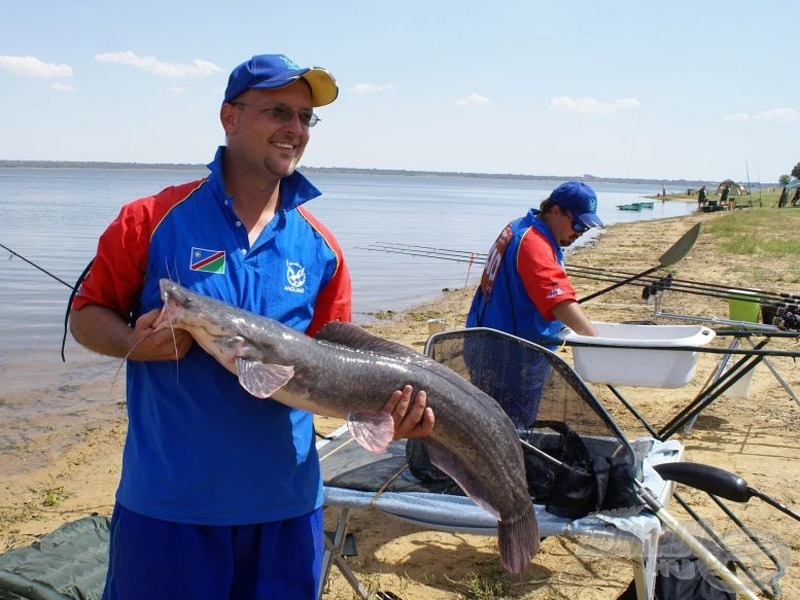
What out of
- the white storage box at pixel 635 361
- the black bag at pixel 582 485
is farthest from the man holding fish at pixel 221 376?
the white storage box at pixel 635 361

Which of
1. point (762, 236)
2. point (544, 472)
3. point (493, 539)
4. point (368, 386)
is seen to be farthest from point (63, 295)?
point (762, 236)

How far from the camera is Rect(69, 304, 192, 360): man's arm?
7.43 ft

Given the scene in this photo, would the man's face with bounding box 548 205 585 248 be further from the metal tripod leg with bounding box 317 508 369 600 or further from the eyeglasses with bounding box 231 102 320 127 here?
the eyeglasses with bounding box 231 102 320 127

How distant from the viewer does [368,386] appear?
2648 mm

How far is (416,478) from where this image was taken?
4344 millimetres

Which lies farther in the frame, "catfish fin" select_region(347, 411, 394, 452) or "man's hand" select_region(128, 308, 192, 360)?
"catfish fin" select_region(347, 411, 394, 452)

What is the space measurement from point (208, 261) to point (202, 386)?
398 mm

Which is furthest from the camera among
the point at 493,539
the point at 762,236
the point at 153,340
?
the point at 762,236

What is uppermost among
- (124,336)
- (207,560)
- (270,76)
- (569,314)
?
(270,76)

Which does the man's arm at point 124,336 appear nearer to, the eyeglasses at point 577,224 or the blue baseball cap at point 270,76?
the blue baseball cap at point 270,76

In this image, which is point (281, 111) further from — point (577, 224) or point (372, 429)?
point (577, 224)

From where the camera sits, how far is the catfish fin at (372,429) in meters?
2.60

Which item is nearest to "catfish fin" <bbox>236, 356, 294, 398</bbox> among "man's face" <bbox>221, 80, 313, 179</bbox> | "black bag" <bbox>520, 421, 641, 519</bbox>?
"man's face" <bbox>221, 80, 313, 179</bbox>

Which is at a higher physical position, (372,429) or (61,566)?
(372,429)
